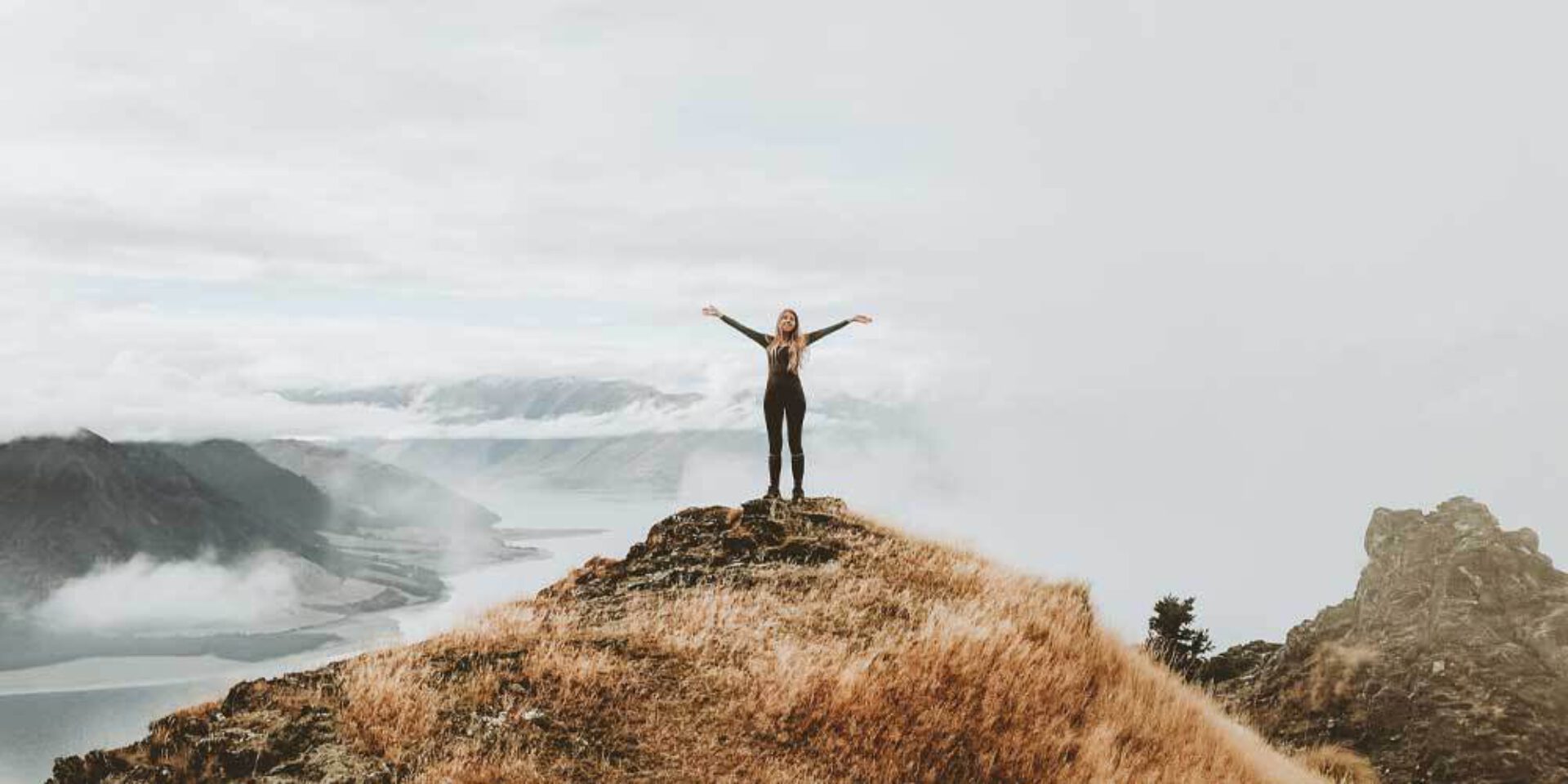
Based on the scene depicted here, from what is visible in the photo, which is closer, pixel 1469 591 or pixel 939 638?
pixel 939 638

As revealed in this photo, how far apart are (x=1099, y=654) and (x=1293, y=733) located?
49.6ft

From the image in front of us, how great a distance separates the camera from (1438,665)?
1063 inches

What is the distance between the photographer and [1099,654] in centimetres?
1420

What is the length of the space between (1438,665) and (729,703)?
78.0ft

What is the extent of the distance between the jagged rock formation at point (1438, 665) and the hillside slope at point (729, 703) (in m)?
12.8

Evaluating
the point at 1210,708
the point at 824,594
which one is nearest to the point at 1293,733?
the point at 1210,708

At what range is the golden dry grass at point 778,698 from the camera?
9539 millimetres

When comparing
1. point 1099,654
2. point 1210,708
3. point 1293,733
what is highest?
point 1099,654

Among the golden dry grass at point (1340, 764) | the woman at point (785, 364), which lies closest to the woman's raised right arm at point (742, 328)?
the woman at point (785, 364)

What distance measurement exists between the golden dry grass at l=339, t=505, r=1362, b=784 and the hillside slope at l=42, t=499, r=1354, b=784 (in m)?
0.02

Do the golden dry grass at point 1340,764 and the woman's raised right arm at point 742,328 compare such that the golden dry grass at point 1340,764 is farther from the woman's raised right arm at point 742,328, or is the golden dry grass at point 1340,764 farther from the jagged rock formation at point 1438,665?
the woman's raised right arm at point 742,328

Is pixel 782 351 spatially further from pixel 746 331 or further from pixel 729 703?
pixel 729 703

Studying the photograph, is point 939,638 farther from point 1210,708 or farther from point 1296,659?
point 1296,659

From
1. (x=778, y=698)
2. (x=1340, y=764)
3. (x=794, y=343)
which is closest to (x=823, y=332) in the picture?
(x=794, y=343)
